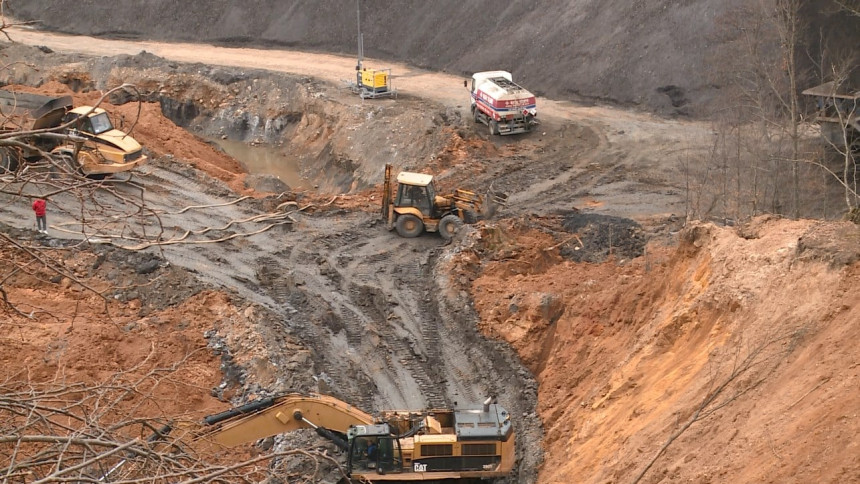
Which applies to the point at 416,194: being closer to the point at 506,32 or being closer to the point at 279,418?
the point at 279,418

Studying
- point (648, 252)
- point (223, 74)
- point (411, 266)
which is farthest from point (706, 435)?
point (223, 74)

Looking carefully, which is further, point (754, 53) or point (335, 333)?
point (754, 53)

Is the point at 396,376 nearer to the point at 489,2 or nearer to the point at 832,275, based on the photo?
the point at 832,275

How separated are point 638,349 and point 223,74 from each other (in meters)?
29.3

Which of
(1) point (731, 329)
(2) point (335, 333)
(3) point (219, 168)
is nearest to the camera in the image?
(1) point (731, 329)

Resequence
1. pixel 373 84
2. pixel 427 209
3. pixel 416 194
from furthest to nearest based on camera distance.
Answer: pixel 373 84
pixel 427 209
pixel 416 194

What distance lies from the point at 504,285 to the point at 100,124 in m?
14.3

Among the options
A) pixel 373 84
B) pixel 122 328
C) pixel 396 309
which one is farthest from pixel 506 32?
pixel 122 328

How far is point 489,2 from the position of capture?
43.3m

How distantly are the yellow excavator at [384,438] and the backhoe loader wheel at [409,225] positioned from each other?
1061 cm

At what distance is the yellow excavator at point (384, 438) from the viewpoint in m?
14.2

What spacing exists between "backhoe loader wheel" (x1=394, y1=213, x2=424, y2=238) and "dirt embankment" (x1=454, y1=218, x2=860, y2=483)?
169 inches

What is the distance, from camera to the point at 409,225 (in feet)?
82.1

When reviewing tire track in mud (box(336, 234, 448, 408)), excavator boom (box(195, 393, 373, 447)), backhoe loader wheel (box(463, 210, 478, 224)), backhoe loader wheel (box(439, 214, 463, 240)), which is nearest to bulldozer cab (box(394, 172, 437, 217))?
backhoe loader wheel (box(439, 214, 463, 240))
